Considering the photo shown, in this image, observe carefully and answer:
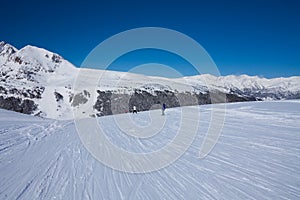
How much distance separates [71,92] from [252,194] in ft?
360

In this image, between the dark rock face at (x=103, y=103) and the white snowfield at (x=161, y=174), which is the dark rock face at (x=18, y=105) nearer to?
the dark rock face at (x=103, y=103)

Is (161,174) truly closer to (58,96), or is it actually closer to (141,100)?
(58,96)

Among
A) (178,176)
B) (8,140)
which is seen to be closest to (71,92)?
(8,140)

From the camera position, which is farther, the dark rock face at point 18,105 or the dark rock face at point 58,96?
the dark rock face at point 58,96

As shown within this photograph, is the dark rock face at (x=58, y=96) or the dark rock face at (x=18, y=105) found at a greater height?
the dark rock face at (x=58, y=96)

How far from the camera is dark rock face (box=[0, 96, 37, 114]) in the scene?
85.2 meters

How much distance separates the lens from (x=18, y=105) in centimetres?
8675

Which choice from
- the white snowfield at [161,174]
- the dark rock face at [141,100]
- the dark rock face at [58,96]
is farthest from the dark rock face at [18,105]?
the white snowfield at [161,174]

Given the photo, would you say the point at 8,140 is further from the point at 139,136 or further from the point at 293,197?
the point at 293,197

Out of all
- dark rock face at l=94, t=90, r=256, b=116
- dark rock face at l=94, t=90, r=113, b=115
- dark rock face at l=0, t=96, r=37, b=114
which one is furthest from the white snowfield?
dark rock face at l=0, t=96, r=37, b=114

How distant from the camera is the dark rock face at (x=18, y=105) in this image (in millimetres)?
85250

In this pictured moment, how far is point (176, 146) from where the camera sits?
11.9 m

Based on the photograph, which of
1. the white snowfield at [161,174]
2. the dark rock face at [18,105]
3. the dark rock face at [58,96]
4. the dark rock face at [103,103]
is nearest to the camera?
the white snowfield at [161,174]

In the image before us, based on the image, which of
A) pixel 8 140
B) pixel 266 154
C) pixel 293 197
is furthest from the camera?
pixel 8 140
